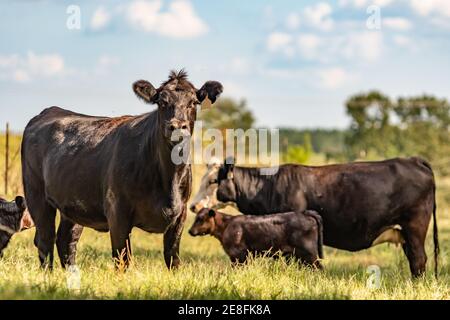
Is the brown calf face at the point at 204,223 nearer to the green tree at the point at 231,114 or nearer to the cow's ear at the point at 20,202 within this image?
the cow's ear at the point at 20,202

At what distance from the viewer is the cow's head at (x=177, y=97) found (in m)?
8.57

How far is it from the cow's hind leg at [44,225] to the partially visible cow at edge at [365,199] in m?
3.69

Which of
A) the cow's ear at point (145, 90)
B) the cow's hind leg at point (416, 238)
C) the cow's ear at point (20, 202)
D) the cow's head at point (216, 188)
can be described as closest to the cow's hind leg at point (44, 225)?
the cow's ear at point (20, 202)

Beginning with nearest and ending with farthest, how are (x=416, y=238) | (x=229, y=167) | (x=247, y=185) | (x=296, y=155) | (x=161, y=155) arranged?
(x=161, y=155), (x=416, y=238), (x=247, y=185), (x=229, y=167), (x=296, y=155)

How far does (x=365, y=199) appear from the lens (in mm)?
12625

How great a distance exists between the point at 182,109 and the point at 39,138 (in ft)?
10.0

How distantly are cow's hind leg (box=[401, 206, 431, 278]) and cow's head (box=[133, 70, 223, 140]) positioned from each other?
4650mm

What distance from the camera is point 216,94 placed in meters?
9.26

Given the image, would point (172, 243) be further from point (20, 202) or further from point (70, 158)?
point (20, 202)

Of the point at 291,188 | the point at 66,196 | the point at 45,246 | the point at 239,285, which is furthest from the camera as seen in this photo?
the point at 291,188

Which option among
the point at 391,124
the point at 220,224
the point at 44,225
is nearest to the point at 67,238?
the point at 44,225

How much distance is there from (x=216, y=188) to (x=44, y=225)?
11.9 feet

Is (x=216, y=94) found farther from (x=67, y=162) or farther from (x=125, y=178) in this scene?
(x=67, y=162)
